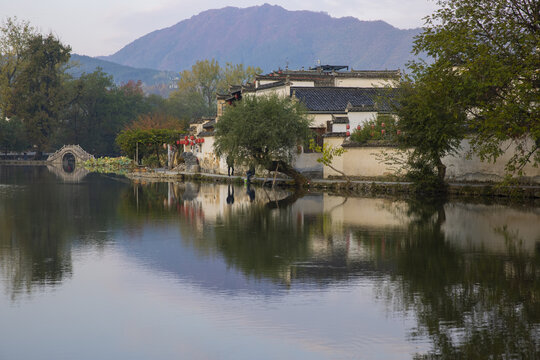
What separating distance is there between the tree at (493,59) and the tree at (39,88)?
8072cm

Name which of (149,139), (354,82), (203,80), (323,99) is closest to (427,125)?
(323,99)

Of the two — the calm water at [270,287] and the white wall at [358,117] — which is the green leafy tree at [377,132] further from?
the calm water at [270,287]

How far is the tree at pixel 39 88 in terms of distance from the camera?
96625mm

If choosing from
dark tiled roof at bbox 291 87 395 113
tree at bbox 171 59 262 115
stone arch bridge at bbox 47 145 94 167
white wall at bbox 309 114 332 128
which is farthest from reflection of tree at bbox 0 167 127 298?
tree at bbox 171 59 262 115

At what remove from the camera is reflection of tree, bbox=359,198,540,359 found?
28.2 feet

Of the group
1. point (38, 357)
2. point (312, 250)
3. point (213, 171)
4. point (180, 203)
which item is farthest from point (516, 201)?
point (213, 171)

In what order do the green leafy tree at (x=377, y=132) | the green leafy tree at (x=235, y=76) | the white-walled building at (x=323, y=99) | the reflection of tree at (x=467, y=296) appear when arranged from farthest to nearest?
the green leafy tree at (x=235, y=76), the white-walled building at (x=323, y=99), the green leafy tree at (x=377, y=132), the reflection of tree at (x=467, y=296)

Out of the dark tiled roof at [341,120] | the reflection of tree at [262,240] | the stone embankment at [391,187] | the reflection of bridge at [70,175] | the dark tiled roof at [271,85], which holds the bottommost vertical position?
the reflection of tree at [262,240]

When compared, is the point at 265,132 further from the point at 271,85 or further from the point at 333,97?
the point at 271,85

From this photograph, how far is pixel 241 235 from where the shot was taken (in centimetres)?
1816

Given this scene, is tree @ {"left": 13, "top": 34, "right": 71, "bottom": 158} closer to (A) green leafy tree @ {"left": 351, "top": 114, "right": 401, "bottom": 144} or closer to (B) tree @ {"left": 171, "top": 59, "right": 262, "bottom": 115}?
(B) tree @ {"left": 171, "top": 59, "right": 262, "bottom": 115}

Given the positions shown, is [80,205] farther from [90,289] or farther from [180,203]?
[90,289]

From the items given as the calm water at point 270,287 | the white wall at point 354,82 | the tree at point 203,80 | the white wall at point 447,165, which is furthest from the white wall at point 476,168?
the tree at point 203,80

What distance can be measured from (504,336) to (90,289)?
6632 millimetres
